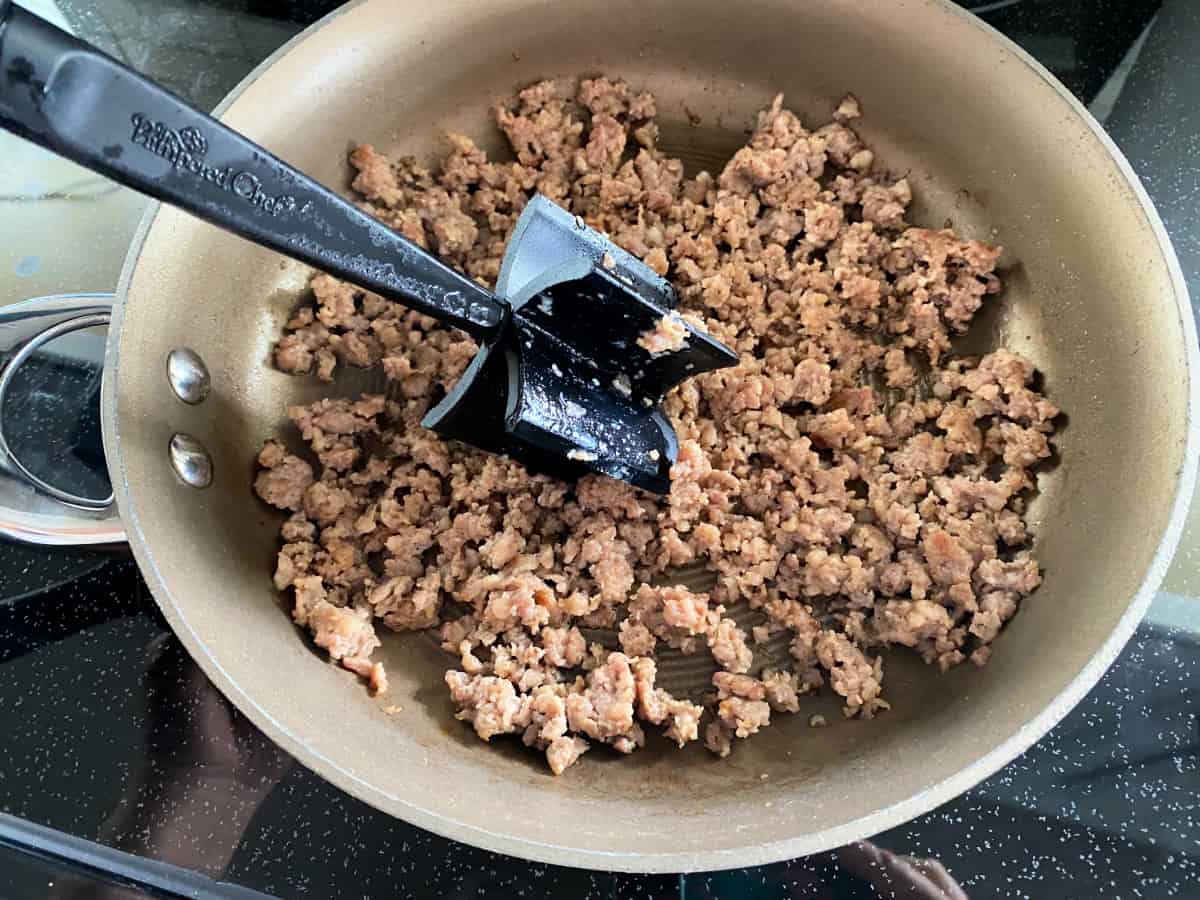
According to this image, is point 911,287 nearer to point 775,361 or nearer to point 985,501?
point 775,361

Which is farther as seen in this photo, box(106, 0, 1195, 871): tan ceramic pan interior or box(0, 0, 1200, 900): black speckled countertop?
box(0, 0, 1200, 900): black speckled countertop

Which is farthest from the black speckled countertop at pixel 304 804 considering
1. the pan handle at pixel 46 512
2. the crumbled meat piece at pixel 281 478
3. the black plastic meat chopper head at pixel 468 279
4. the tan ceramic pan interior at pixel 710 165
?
the black plastic meat chopper head at pixel 468 279

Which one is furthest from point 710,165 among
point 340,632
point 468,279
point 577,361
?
point 340,632

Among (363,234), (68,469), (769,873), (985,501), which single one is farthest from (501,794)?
(68,469)

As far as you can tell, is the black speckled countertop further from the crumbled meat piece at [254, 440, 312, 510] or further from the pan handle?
the crumbled meat piece at [254, 440, 312, 510]

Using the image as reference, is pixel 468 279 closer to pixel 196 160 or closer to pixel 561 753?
pixel 196 160

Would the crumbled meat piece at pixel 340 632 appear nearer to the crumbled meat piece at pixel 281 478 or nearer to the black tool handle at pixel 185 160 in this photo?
the crumbled meat piece at pixel 281 478

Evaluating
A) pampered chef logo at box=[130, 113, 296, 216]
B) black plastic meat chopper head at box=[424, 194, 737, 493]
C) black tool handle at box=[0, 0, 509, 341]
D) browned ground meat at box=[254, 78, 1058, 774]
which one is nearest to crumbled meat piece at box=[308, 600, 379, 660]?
browned ground meat at box=[254, 78, 1058, 774]
